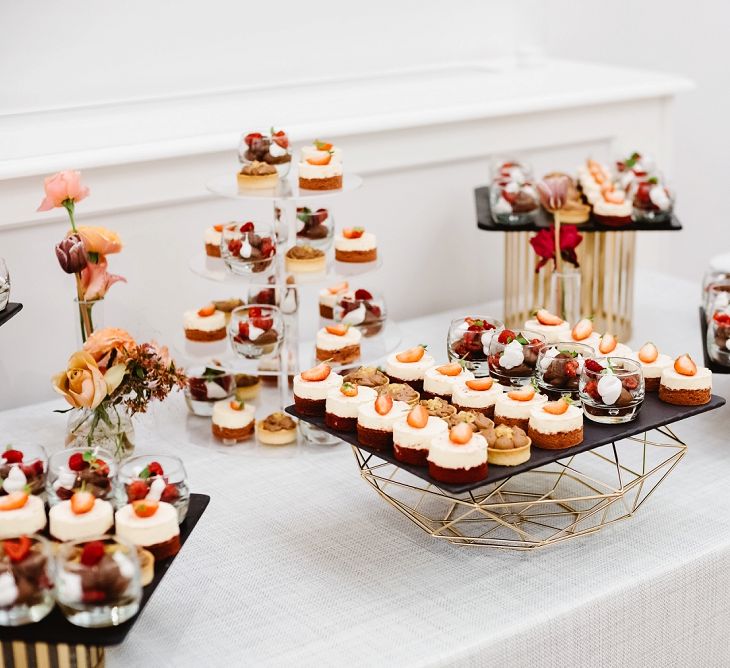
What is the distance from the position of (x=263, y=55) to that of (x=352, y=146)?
0.48 meters

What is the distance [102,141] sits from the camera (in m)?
2.10

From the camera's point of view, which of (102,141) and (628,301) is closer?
(102,141)

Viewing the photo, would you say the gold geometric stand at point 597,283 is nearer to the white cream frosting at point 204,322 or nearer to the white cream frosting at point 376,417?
the white cream frosting at point 204,322

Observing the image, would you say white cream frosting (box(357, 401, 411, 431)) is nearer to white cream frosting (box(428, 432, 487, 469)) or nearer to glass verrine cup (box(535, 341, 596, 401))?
white cream frosting (box(428, 432, 487, 469))

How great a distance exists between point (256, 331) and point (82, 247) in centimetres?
30

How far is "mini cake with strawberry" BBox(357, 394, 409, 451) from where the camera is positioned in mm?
1399

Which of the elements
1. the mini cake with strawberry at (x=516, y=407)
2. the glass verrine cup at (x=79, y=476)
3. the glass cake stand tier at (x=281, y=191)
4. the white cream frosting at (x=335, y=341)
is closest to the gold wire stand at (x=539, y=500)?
the mini cake with strawberry at (x=516, y=407)

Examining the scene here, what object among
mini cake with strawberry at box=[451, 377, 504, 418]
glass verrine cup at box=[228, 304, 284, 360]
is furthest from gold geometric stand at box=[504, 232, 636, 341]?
mini cake with strawberry at box=[451, 377, 504, 418]

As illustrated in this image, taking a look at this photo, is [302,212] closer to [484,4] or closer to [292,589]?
[292,589]

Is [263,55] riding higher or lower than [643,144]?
higher

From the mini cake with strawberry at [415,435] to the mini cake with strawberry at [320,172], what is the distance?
0.57 metres

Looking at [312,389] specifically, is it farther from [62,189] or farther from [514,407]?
[62,189]

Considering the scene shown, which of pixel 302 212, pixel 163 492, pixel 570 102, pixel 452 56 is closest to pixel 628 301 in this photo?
pixel 570 102

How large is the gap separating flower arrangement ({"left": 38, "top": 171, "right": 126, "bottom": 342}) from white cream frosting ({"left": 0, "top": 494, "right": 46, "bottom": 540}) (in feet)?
1.68
